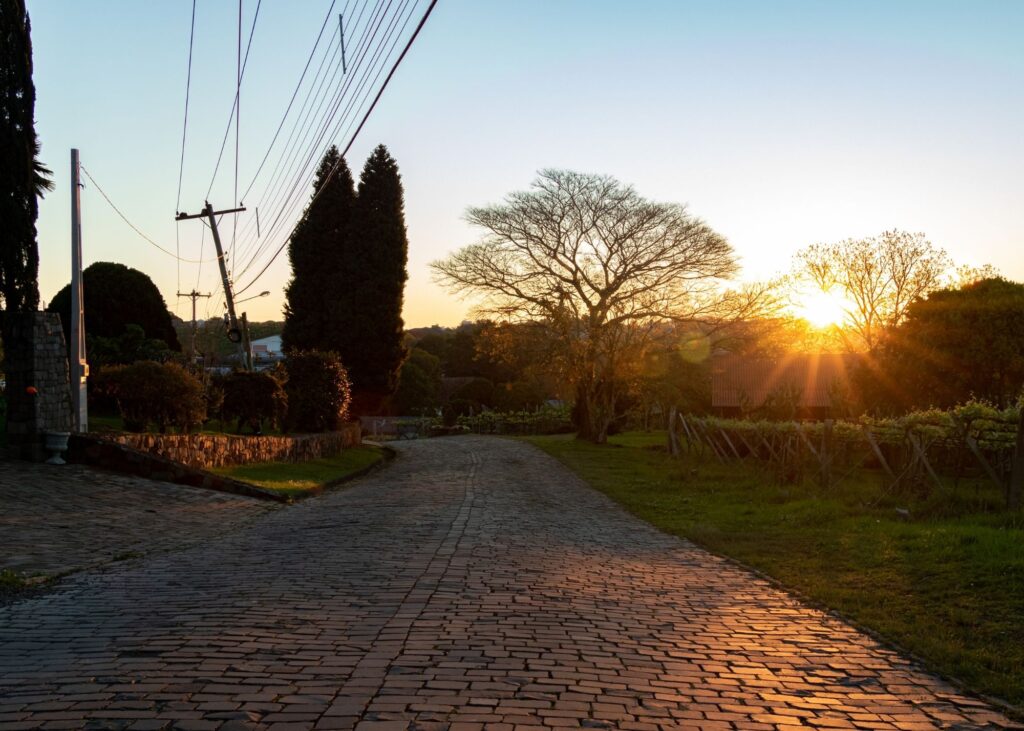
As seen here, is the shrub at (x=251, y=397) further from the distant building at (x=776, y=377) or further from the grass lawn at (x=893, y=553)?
the distant building at (x=776, y=377)

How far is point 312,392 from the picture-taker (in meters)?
33.4

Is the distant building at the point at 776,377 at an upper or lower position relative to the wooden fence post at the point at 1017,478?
upper

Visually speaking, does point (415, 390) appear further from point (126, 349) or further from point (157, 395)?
point (157, 395)

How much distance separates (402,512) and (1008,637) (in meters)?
10.1

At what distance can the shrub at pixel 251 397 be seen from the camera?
27.8 m

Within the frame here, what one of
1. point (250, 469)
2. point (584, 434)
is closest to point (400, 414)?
point (584, 434)

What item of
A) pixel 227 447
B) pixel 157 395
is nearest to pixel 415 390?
pixel 227 447

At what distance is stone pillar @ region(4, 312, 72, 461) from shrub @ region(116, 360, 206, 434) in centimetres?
241

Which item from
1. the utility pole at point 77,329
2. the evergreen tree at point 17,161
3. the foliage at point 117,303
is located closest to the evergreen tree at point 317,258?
the foliage at point 117,303

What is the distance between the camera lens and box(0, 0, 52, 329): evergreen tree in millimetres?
22422

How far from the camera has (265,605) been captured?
24.8 feet

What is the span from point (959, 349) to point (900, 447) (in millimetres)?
11864

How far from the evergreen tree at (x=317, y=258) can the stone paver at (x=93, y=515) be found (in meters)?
28.4

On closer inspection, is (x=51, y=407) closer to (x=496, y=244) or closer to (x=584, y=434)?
(x=496, y=244)
